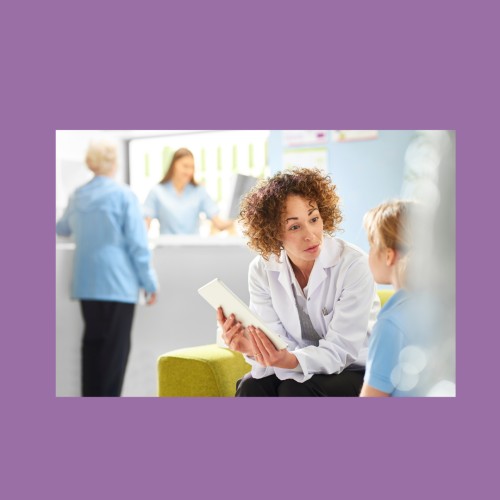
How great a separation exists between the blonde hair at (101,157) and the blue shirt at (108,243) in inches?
1.6

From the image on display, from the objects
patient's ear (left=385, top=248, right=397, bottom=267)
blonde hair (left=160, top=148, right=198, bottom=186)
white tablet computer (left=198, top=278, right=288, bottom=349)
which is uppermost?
blonde hair (left=160, top=148, right=198, bottom=186)

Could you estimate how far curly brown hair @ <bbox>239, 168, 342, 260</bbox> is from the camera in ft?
11.2

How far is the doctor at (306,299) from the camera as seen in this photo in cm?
334

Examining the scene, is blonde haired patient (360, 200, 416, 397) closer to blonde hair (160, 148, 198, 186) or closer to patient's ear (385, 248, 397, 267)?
patient's ear (385, 248, 397, 267)

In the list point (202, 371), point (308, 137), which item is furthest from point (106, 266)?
point (308, 137)

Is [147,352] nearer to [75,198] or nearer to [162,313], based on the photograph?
[162,313]

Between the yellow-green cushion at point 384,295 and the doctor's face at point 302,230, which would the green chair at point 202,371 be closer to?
the doctor's face at point 302,230

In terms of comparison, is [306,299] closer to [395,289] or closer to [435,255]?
[395,289]

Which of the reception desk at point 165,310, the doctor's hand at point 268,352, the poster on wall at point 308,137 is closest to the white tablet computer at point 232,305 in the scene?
the doctor's hand at point 268,352

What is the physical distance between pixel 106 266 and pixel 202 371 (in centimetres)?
60

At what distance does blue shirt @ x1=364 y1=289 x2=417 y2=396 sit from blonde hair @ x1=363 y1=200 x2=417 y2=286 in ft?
0.30

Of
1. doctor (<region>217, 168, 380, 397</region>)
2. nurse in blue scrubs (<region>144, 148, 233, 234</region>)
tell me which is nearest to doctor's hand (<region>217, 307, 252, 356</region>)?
doctor (<region>217, 168, 380, 397</region>)

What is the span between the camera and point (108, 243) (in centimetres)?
362

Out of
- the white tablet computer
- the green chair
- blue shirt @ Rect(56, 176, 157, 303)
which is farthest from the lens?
blue shirt @ Rect(56, 176, 157, 303)
